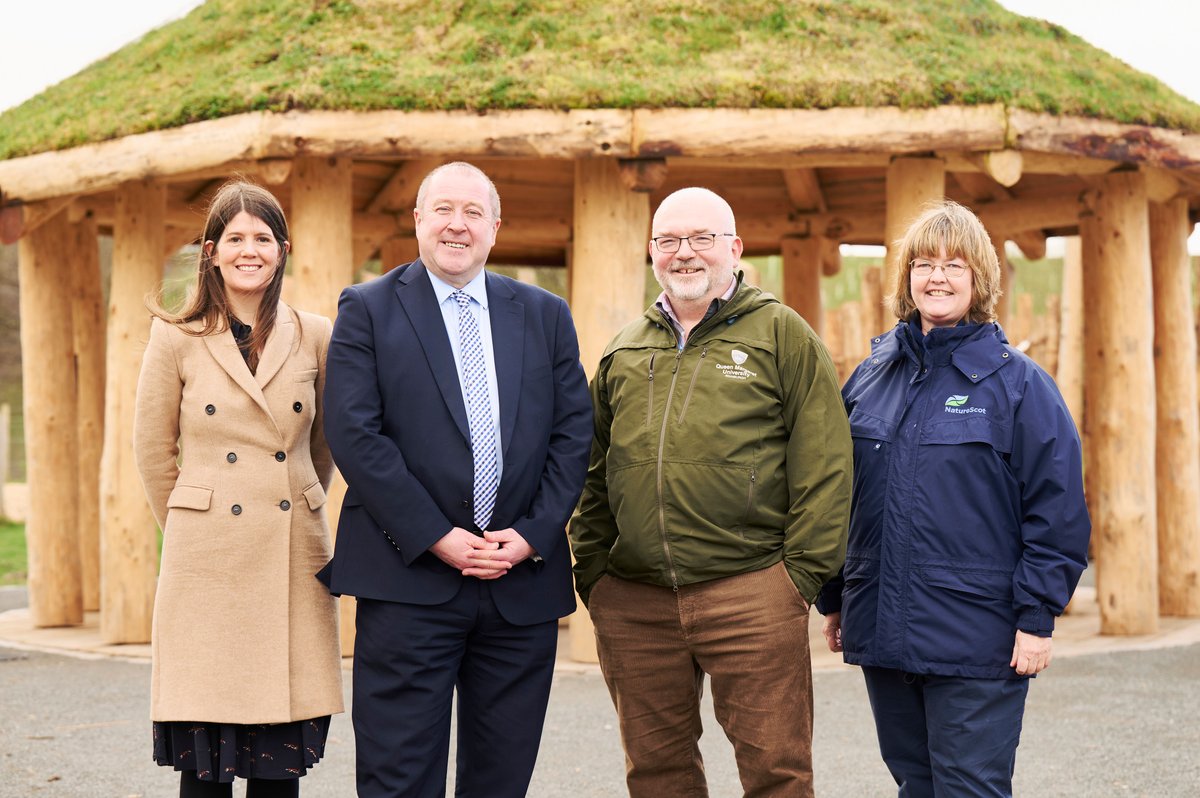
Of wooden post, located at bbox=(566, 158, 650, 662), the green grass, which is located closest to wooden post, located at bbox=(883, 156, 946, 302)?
wooden post, located at bbox=(566, 158, 650, 662)

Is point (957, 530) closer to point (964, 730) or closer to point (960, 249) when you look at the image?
point (964, 730)

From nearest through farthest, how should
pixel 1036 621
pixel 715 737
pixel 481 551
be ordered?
pixel 1036 621
pixel 481 551
pixel 715 737

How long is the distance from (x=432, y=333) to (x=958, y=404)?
148 centimetres

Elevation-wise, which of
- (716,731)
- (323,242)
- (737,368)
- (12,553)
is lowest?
(12,553)

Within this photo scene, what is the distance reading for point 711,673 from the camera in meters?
3.91

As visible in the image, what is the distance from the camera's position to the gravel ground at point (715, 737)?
18.4 ft

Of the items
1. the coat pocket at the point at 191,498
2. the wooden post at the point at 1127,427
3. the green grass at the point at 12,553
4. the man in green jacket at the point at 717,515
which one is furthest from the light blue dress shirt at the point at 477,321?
the green grass at the point at 12,553

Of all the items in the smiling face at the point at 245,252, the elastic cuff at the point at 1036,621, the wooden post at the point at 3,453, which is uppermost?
the smiling face at the point at 245,252

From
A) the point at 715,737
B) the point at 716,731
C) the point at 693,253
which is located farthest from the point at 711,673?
the point at 716,731

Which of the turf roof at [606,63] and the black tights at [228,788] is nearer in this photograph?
the black tights at [228,788]

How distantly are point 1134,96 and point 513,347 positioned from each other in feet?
19.9

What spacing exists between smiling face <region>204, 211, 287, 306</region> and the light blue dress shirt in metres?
0.46

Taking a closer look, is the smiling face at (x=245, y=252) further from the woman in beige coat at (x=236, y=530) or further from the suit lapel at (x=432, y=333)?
the suit lapel at (x=432, y=333)

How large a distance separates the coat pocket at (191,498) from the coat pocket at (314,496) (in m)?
0.27
